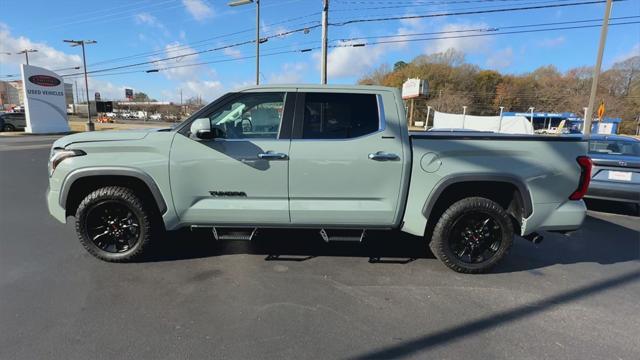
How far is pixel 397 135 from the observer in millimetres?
3709

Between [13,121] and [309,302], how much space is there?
3567 cm

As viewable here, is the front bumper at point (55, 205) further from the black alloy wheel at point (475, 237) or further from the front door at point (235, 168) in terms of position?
the black alloy wheel at point (475, 237)

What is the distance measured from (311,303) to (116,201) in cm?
230

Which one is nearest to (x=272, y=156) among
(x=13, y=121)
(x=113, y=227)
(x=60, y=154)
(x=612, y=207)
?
(x=113, y=227)

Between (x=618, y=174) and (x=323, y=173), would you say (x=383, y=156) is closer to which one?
(x=323, y=173)

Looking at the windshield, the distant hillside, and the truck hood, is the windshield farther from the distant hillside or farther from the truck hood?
the distant hillside

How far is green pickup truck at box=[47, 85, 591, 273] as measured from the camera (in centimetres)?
367

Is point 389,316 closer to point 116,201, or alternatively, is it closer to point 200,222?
point 200,222

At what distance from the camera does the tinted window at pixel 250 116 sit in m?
3.80

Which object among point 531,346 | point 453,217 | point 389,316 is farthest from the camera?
point 453,217

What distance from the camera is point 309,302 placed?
10.8 ft

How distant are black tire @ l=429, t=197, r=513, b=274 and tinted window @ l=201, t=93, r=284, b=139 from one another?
2027mm

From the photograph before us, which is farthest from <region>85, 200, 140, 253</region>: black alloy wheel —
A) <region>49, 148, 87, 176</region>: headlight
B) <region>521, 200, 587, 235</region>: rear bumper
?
<region>521, 200, 587, 235</region>: rear bumper

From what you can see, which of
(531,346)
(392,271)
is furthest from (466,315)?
(392,271)
